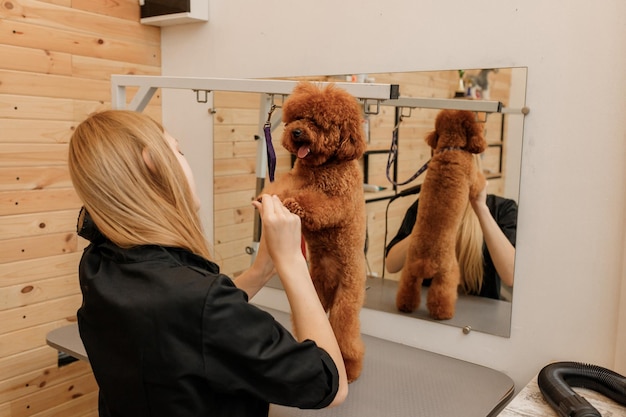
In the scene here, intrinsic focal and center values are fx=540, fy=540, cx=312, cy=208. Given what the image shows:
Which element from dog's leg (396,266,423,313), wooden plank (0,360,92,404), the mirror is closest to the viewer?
the mirror

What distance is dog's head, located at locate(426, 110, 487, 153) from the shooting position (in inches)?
50.0

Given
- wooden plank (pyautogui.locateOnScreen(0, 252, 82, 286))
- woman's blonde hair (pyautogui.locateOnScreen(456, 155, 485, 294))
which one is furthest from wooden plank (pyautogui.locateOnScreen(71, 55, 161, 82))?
woman's blonde hair (pyautogui.locateOnScreen(456, 155, 485, 294))

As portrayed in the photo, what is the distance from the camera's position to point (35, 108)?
1631 mm

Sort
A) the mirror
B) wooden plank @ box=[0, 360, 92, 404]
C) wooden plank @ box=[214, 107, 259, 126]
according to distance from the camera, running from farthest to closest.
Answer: wooden plank @ box=[214, 107, 259, 126] → wooden plank @ box=[0, 360, 92, 404] → the mirror

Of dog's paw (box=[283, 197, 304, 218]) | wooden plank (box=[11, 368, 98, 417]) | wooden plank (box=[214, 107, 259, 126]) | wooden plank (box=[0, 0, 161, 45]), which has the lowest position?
wooden plank (box=[11, 368, 98, 417])

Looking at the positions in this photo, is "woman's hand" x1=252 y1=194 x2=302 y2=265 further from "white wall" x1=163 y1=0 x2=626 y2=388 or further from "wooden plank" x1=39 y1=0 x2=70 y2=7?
"wooden plank" x1=39 y1=0 x2=70 y2=7

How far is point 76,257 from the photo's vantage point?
Answer: 5.85 feet

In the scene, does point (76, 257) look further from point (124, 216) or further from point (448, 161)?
point (448, 161)

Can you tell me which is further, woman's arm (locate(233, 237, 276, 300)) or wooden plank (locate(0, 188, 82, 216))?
wooden plank (locate(0, 188, 82, 216))

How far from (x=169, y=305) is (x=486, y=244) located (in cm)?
85

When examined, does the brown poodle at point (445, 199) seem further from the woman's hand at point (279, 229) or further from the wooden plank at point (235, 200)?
the wooden plank at point (235, 200)

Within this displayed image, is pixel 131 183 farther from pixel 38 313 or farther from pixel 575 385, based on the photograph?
pixel 38 313

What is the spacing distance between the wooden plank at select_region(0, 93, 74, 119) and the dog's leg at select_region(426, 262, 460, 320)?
1.24m

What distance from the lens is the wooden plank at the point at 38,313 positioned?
1629 mm
